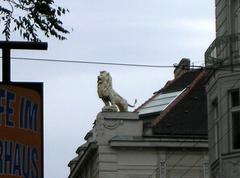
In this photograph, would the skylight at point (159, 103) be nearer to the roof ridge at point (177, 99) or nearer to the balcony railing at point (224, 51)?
the roof ridge at point (177, 99)

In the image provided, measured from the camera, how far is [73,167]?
222 ft

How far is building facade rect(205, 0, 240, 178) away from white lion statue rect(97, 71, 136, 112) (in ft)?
70.6

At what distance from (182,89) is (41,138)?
51678 millimetres

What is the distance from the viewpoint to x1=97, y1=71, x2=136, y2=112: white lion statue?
54.2 m

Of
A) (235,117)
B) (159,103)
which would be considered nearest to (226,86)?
(235,117)

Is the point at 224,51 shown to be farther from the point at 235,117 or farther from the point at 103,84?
the point at 103,84

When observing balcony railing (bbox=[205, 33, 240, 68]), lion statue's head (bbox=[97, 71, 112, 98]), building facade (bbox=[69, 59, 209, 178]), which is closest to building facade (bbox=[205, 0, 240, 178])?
balcony railing (bbox=[205, 33, 240, 68])

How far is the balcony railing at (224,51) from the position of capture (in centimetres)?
3117

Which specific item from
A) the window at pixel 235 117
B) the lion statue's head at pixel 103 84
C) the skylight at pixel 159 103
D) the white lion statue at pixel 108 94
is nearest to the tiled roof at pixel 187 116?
the skylight at pixel 159 103

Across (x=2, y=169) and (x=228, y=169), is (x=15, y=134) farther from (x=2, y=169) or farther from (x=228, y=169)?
(x=228, y=169)

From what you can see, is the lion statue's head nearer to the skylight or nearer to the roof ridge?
the roof ridge

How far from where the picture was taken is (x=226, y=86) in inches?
1244

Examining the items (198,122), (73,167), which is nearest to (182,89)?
(198,122)

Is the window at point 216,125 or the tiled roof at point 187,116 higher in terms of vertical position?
the tiled roof at point 187,116
